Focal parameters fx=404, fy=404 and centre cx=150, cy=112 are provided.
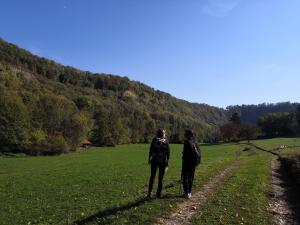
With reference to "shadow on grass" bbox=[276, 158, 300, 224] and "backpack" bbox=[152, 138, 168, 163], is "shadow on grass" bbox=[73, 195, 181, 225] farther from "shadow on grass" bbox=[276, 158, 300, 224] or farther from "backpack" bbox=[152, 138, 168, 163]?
"shadow on grass" bbox=[276, 158, 300, 224]

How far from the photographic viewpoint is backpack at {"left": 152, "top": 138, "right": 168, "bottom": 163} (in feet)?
61.3

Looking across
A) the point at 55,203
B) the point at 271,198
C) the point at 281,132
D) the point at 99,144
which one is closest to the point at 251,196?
the point at 271,198

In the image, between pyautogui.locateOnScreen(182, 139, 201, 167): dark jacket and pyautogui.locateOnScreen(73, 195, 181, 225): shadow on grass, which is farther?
pyautogui.locateOnScreen(182, 139, 201, 167): dark jacket

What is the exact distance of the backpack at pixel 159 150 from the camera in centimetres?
1867

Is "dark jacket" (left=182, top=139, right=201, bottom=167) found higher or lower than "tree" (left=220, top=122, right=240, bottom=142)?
lower

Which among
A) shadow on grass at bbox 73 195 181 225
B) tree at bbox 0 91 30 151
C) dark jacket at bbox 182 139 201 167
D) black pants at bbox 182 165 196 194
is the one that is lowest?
shadow on grass at bbox 73 195 181 225

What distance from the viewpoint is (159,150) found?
61.4ft

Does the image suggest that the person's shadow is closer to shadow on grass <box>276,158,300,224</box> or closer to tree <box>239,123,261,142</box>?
shadow on grass <box>276,158,300,224</box>

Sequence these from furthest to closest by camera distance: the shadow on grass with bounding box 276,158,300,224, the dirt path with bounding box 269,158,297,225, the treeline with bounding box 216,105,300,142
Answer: the treeline with bounding box 216,105,300,142, the shadow on grass with bounding box 276,158,300,224, the dirt path with bounding box 269,158,297,225

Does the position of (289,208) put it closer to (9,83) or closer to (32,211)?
(32,211)

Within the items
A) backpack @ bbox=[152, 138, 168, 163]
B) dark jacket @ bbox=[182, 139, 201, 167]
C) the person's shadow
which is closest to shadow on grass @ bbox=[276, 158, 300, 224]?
dark jacket @ bbox=[182, 139, 201, 167]

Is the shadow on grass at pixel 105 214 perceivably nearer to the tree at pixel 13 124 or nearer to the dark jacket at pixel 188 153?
the dark jacket at pixel 188 153

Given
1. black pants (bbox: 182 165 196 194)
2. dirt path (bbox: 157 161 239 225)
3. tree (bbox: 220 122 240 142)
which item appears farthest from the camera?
tree (bbox: 220 122 240 142)

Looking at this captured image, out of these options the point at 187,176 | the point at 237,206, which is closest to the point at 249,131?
the point at 187,176
